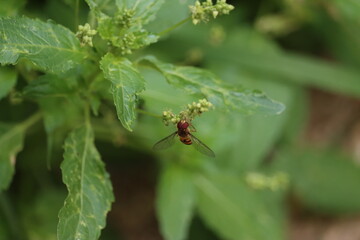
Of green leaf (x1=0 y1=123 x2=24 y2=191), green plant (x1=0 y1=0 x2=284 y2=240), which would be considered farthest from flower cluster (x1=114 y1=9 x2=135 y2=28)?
green leaf (x1=0 y1=123 x2=24 y2=191)

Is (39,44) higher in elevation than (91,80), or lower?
higher

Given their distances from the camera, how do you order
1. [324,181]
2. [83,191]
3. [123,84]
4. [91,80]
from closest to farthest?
[123,84]
[83,191]
[91,80]
[324,181]

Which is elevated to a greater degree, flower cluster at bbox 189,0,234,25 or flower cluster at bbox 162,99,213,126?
flower cluster at bbox 189,0,234,25

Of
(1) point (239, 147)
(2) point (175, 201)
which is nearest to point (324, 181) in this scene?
(1) point (239, 147)

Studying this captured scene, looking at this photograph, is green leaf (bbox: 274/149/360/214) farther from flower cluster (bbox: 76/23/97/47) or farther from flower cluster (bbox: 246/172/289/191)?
flower cluster (bbox: 76/23/97/47)

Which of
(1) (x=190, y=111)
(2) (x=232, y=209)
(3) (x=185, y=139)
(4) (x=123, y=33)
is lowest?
(2) (x=232, y=209)

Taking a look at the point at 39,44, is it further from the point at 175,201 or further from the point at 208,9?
the point at 175,201

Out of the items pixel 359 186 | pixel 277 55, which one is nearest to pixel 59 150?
pixel 277 55
